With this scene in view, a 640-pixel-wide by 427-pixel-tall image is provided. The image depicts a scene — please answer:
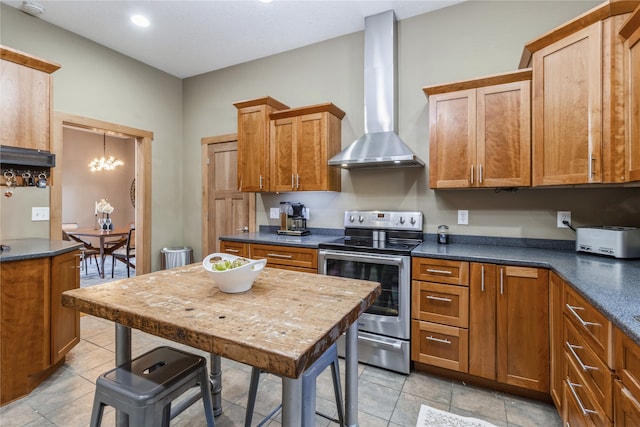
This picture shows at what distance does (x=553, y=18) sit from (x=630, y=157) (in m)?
1.48

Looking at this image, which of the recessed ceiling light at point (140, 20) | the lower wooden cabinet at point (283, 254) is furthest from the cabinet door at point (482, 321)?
the recessed ceiling light at point (140, 20)

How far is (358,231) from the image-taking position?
10.3 feet

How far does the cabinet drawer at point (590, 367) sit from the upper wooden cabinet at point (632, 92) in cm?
89

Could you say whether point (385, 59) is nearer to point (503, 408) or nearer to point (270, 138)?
point (270, 138)

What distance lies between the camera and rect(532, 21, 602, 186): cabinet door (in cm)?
182

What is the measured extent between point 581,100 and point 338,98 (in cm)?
208

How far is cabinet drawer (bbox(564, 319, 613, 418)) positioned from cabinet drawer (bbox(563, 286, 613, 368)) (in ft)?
0.11

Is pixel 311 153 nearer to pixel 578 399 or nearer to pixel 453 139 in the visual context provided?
pixel 453 139

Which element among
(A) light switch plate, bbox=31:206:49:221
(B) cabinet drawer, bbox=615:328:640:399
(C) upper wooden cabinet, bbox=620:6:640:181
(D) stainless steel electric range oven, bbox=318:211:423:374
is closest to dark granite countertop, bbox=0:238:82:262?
(A) light switch plate, bbox=31:206:49:221

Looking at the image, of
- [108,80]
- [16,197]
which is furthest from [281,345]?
[108,80]

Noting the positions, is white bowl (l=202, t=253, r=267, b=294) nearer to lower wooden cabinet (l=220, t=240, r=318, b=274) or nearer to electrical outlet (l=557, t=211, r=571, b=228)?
lower wooden cabinet (l=220, t=240, r=318, b=274)

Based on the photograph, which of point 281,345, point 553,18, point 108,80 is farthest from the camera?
point 108,80

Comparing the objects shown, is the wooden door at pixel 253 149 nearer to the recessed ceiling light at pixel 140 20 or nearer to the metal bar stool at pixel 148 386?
the recessed ceiling light at pixel 140 20

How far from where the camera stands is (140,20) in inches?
121
